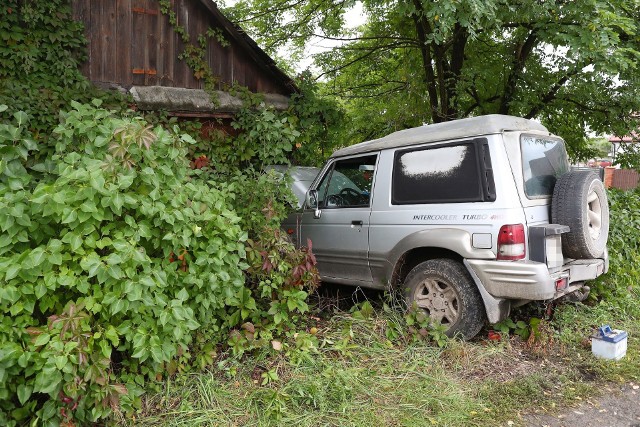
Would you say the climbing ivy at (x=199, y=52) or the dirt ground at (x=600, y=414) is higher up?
the climbing ivy at (x=199, y=52)

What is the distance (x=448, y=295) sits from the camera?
14.9 feet

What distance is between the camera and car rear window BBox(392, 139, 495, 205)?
4.38 m

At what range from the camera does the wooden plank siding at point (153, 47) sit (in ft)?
23.5

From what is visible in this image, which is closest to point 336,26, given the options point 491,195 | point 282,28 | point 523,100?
point 282,28

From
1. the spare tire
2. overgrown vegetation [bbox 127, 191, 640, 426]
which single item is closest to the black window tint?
the spare tire

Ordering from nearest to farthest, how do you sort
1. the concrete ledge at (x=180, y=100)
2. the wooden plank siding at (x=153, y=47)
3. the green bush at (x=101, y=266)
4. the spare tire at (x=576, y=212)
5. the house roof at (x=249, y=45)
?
the green bush at (x=101, y=266)
the spare tire at (x=576, y=212)
the wooden plank siding at (x=153, y=47)
the concrete ledge at (x=180, y=100)
the house roof at (x=249, y=45)

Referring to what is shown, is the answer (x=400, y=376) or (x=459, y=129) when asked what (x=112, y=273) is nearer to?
(x=400, y=376)

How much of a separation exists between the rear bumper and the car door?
A: 54.2 inches

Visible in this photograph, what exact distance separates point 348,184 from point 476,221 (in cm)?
181

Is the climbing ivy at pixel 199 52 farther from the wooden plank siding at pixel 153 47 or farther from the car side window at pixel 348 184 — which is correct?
the car side window at pixel 348 184

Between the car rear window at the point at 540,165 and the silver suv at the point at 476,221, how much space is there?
0.01m

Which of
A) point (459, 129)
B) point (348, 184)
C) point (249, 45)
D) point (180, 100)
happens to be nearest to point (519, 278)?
point (459, 129)

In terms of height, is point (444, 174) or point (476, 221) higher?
point (444, 174)

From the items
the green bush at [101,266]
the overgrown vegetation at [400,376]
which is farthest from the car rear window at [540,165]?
the green bush at [101,266]
